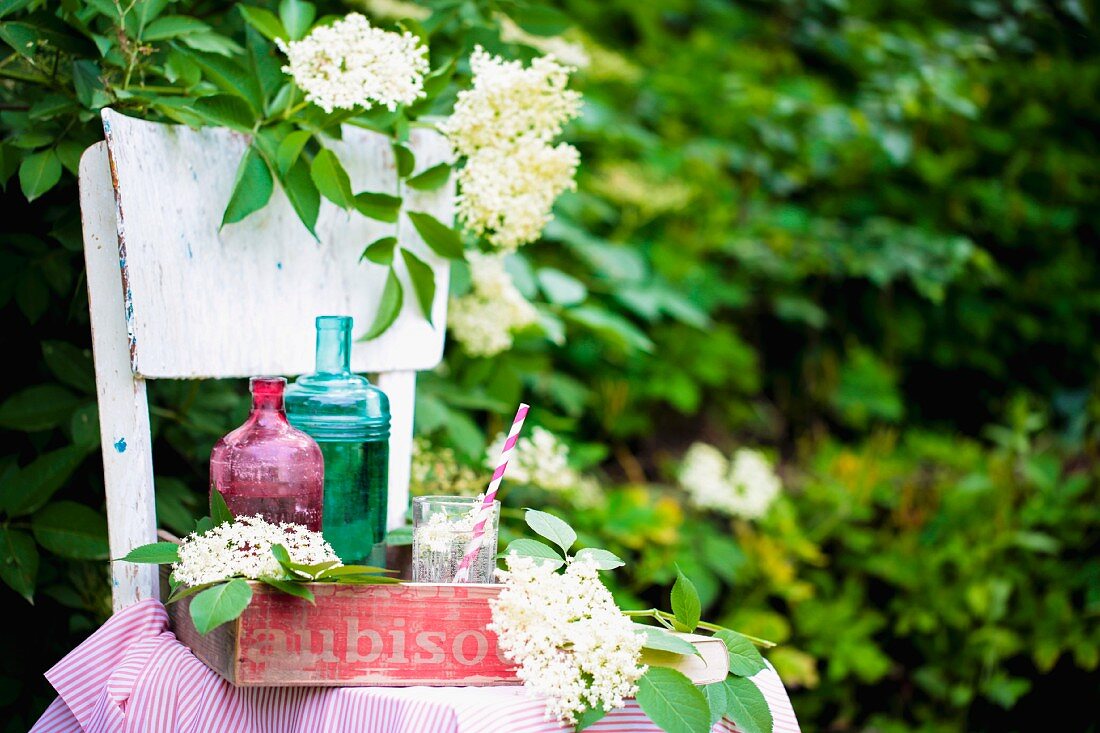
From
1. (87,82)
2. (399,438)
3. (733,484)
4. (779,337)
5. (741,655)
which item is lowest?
→ (779,337)

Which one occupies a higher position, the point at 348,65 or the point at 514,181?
the point at 348,65

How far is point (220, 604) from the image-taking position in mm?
965

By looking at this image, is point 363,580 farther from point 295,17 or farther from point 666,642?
point 295,17

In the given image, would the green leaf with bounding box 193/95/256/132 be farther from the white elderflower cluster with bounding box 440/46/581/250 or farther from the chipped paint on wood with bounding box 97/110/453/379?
the white elderflower cluster with bounding box 440/46/581/250

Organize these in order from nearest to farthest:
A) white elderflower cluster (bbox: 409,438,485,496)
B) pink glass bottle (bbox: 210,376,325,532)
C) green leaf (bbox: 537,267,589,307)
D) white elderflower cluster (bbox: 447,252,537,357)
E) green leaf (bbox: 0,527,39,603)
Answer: pink glass bottle (bbox: 210,376,325,532)
green leaf (bbox: 0,527,39,603)
white elderflower cluster (bbox: 409,438,485,496)
white elderflower cluster (bbox: 447,252,537,357)
green leaf (bbox: 537,267,589,307)

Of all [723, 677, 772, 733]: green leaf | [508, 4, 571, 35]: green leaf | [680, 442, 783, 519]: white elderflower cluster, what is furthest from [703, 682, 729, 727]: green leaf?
[680, 442, 783, 519]: white elderflower cluster

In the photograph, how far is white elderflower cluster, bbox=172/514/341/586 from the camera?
103 centimetres

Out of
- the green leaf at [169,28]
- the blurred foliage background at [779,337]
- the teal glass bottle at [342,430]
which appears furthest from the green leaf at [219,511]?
the green leaf at [169,28]

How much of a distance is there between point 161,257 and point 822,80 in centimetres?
296

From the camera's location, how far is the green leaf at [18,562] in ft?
4.63

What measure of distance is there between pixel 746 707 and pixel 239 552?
568 mm

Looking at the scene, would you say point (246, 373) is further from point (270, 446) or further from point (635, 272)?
point (635, 272)

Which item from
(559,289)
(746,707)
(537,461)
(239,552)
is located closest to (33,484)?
(239,552)

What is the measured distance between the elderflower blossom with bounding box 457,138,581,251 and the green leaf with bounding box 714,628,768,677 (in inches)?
28.0
